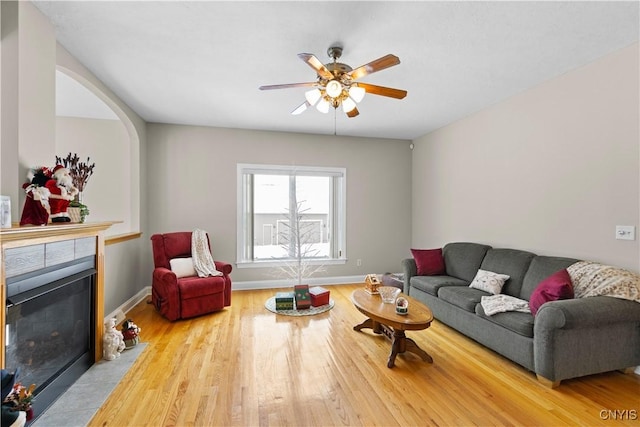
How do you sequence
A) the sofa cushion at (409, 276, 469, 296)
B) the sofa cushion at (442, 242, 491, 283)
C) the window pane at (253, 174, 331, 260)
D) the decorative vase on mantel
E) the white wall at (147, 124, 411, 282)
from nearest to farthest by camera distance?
1. the decorative vase on mantel
2. the sofa cushion at (409, 276, 469, 296)
3. the sofa cushion at (442, 242, 491, 283)
4. the white wall at (147, 124, 411, 282)
5. the window pane at (253, 174, 331, 260)

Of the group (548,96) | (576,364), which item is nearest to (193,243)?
(576,364)

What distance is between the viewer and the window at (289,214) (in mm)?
4938

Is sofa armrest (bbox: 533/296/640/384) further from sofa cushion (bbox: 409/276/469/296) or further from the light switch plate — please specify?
sofa cushion (bbox: 409/276/469/296)

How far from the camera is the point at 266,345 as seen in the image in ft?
9.51

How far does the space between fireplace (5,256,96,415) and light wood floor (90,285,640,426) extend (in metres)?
0.39

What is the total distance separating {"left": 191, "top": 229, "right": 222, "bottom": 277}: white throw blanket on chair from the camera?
3.87 m

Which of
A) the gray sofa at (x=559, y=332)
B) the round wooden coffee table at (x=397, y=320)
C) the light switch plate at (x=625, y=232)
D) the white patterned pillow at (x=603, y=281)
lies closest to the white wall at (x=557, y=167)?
the light switch plate at (x=625, y=232)

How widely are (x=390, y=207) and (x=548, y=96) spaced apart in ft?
9.38

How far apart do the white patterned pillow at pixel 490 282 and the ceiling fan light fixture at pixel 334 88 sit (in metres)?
2.54

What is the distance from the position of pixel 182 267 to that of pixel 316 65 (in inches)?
119

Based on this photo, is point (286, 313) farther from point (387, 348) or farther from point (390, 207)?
point (390, 207)

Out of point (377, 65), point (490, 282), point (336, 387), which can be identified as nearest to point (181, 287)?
point (336, 387)

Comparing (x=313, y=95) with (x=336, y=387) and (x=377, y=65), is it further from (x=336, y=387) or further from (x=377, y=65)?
(x=336, y=387)

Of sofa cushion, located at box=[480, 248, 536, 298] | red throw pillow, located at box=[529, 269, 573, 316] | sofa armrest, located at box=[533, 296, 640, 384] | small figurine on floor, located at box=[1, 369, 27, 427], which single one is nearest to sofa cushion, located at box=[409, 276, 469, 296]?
sofa cushion, located at box=[480, 248, 536, 298]
